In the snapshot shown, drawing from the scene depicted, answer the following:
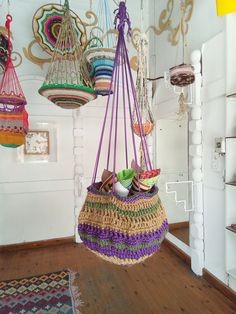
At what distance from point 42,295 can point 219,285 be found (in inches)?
58.8

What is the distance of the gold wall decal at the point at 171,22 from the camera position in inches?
87.7

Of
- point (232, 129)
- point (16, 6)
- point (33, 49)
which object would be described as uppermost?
point (16, 6)

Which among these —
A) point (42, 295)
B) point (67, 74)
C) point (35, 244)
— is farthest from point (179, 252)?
point (67, 74)

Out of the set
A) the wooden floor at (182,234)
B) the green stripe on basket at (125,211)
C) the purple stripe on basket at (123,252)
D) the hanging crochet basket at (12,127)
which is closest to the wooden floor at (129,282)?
the wooden floor at (182,234)

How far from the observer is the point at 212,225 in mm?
2012

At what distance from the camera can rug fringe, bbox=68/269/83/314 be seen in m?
1.73

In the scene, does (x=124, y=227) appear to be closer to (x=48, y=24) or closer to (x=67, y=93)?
(x=67, y=93)

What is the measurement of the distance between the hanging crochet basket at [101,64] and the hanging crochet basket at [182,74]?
0.51m

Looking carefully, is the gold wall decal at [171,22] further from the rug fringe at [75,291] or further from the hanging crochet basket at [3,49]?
the rug fringe at [75,291]

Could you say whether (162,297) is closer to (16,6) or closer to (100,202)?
(100,202)

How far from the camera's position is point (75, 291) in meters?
1.92

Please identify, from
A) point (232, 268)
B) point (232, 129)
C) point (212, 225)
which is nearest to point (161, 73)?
point (232, 129)

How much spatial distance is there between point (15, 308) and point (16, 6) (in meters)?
3.13

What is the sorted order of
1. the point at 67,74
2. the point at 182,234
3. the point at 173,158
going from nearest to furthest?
the point at 67,74 → the point at 182,234 → the point at 173,158
